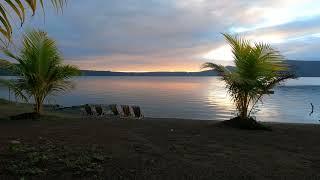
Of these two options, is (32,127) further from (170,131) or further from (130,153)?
(130,153)

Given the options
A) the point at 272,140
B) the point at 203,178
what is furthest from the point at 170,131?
the point at 203,178

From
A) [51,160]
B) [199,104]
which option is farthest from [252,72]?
[199,104]

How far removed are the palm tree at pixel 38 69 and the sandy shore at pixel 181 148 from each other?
1.75m

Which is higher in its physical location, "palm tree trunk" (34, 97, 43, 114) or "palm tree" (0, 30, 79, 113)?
"palm tree" (0, 30, 79, 113)

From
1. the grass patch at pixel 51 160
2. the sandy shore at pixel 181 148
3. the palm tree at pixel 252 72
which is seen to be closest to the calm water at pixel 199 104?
the palm tree at pixel 252 72

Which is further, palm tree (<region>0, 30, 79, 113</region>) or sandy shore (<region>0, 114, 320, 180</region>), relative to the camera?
palm tree (<region>0, 30, 79, 113</region>)

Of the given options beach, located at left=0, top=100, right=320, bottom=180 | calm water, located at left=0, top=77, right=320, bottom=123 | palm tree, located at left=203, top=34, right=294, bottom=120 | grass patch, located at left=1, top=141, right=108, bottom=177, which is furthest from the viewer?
calm water, located at left=0, top=77, right=320, bottom=123

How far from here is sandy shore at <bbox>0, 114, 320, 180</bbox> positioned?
613cm

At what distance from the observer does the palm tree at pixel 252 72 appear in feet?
42.1

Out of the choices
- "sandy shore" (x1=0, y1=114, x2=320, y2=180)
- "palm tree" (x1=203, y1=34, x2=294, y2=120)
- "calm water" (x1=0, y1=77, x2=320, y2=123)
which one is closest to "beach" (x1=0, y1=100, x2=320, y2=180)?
"sandy shore" (x1=0, y1=114, x2=320, y2=180)

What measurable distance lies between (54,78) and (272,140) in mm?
7132

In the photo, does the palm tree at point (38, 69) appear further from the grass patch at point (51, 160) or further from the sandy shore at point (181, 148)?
the grass patch at point (51, 160)

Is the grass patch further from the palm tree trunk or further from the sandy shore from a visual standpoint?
the palm tree trunk

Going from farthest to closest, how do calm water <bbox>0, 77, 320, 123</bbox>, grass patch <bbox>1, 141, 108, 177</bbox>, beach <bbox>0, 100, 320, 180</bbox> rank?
calm water <bbox>0, 77, 320, 123</bbox>
beach <bbox>0, 100, 320, 180</bbox>
grass patch <bbox>1, 141, 108, 177</bbox>
